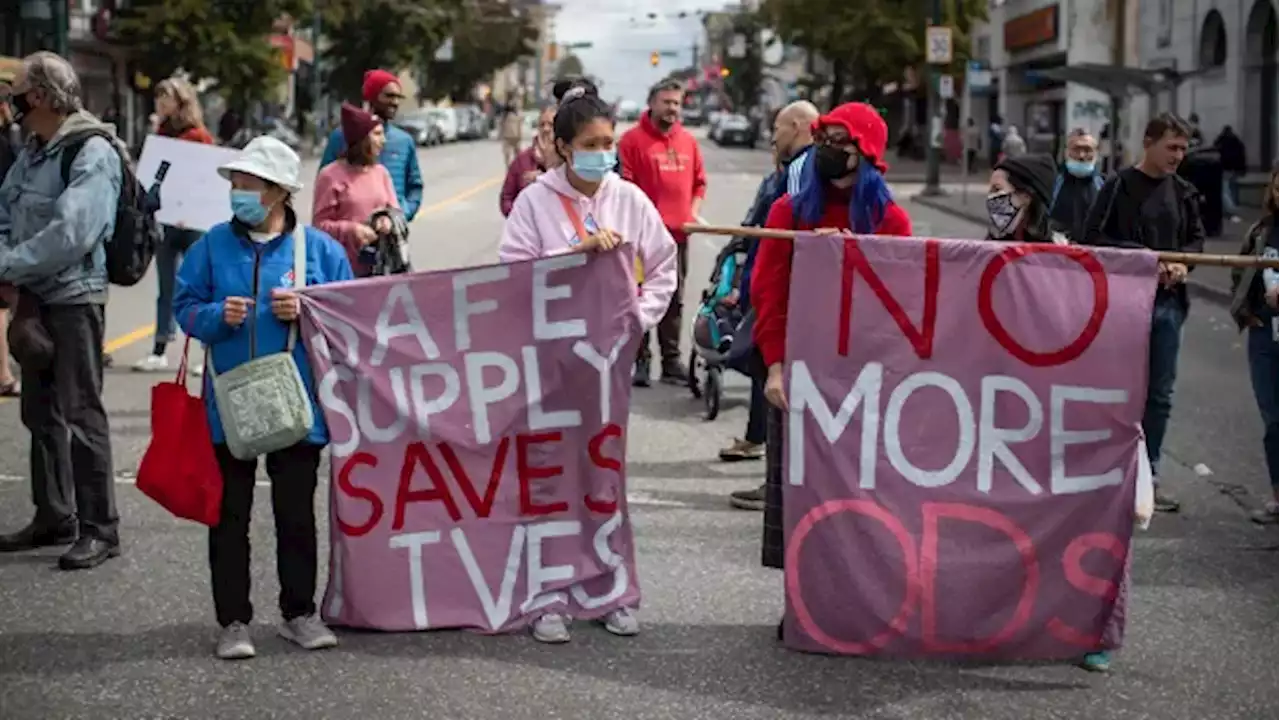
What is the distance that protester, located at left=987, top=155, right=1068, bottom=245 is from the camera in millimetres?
6820

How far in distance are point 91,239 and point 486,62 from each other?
367 feet

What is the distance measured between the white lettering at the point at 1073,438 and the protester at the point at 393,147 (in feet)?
17.1

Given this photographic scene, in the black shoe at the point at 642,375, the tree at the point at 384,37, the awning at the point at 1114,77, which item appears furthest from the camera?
the tree at the point at 384,37

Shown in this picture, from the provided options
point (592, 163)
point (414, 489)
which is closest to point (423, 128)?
point (592, 163)

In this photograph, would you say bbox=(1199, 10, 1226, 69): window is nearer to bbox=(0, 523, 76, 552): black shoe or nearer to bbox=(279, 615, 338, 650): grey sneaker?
bbox=(0, 523, 76, 552): black shoe

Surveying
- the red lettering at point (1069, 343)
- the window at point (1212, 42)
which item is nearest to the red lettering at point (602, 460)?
the red lettering at point (1069, 343)

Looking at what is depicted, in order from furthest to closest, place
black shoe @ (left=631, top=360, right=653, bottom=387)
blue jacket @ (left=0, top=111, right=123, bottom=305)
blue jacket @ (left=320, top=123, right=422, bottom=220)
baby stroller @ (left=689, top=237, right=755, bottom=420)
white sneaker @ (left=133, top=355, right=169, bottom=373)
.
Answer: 1. white sneaker @ (left=133, top=355, right=169, bottom=373)
2. black shoe @ (left=631, top=360, right=653, bottom=387)
3. blue jacket @ (left=320, top=123, right=422, bottom=220)
4. baby stroller @ (left=689, top=237, right=755, bottom=420)
5. blue jacket @ (left=0, top=111, right=123, bottom=305)

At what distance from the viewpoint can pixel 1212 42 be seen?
132ft

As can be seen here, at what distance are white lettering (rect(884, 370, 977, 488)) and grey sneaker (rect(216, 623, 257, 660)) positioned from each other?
2.03 meters

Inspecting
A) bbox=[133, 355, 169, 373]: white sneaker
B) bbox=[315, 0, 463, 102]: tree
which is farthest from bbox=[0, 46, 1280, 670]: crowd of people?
bbox=[315, 0, 463, 102]: tree

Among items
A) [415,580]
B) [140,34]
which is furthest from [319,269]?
[140,34]

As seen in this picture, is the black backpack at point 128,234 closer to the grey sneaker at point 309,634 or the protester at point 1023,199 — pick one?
the grey sneaker at point 309,634

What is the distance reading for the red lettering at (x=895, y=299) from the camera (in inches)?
242

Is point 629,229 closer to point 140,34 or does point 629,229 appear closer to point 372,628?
point 372,628
